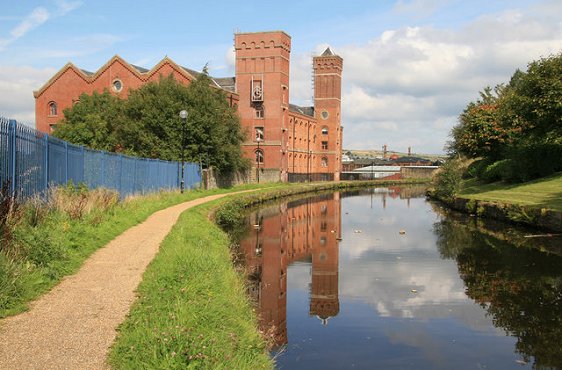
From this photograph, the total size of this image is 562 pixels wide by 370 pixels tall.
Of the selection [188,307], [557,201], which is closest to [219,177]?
[557,201]

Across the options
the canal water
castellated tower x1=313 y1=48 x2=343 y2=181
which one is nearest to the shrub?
the canal water

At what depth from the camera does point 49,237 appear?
9461 mm

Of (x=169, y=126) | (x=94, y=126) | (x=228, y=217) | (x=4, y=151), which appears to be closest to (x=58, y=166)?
(x=4, y=151)

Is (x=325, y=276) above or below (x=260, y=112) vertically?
below

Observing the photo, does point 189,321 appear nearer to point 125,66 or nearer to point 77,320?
point 77,320

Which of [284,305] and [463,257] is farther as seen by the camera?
[463,257]

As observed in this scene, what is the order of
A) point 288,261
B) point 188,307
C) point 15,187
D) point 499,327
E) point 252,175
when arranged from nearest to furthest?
point 188,307
point 499,327
point 15,187
point 288,261
point 252,175

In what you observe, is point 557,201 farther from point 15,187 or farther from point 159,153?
point 159,153

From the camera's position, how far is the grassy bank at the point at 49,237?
7434 millimetres

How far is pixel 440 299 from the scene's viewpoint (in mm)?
11570

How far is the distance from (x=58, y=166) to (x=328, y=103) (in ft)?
236

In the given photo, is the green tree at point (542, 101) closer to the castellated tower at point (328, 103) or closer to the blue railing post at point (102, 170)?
the blue railing post at point (102, 170)

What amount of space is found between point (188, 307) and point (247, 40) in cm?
5998

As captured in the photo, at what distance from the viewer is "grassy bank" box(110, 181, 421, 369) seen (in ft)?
17.1
